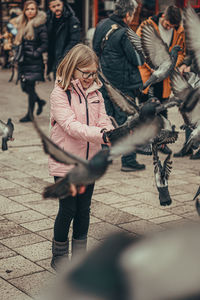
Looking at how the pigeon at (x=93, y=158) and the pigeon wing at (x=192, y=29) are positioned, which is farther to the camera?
the pigeon wing at (x=192, y=29)

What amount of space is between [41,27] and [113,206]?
510cm

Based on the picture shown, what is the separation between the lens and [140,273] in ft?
2.99

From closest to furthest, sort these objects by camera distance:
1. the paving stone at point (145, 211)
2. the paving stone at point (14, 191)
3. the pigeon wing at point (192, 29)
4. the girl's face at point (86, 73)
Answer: the pigeon wing at point (192, 29) < the girl's face at point (86, 73) < the paving stone at point (145, 211) < the paving stone at point (14, 191)

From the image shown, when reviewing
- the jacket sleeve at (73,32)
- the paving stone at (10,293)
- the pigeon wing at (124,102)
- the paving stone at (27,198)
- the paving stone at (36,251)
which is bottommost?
the paving stone at (27,198)

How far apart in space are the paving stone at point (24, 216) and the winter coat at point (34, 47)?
5.18 meters

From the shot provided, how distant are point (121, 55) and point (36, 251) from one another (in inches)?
132

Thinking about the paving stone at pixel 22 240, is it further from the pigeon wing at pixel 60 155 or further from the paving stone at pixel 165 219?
the pigeon wing at pixel 60 155

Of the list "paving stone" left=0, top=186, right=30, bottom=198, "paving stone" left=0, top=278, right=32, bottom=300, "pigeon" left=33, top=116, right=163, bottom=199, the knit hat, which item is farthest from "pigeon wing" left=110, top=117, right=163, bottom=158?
the knit hat

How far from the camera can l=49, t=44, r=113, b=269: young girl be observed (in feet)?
12.5

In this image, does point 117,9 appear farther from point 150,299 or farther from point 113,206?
point 150,299

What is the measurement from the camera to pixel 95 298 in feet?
2.96

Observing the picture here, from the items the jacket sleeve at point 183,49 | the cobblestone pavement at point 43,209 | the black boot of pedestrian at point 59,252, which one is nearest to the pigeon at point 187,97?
the black boot of pedestrian at point 59,252

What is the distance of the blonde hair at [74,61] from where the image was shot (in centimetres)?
382

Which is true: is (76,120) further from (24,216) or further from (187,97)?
(24,216)
